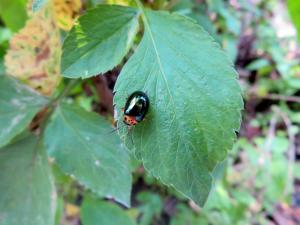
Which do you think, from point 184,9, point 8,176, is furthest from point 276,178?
point 8,176

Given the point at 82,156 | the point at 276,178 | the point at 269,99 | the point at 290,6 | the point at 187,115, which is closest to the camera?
the point at 187,115

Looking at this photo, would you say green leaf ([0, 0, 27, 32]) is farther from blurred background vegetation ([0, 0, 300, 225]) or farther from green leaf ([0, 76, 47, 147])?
green leaf ([0, 76, 47, 147])

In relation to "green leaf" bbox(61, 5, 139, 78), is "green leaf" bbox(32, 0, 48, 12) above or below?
above

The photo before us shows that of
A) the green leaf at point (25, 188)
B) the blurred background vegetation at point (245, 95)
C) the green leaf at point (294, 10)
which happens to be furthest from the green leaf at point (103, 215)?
the green leaf at point (294, 10)

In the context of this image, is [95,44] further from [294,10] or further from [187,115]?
[294,10]

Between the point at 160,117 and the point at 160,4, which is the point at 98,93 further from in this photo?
the point at 160,117

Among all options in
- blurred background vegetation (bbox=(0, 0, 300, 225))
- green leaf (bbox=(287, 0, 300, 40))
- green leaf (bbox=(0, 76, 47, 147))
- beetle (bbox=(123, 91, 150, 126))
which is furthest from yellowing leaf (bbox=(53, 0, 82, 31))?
green leaf (bbox=(287, 0, 300, 40))

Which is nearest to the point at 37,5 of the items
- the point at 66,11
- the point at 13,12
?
the point at 66,11
